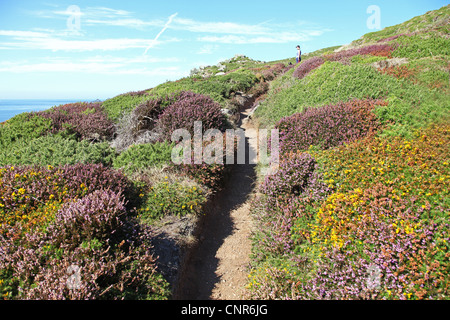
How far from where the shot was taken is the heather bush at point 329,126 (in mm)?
7712

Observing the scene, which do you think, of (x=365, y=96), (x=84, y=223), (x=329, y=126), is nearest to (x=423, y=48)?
(x=365, y=96)

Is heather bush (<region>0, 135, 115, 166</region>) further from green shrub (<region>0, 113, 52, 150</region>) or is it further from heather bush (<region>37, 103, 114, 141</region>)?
heather bush (<region>37, 103, 114, 141</region>)

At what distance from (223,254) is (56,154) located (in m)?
5.55

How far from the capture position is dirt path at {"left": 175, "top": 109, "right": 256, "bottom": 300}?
18.2ft

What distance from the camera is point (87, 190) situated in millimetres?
5824

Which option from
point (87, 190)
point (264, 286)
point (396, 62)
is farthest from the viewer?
point (396, 62)

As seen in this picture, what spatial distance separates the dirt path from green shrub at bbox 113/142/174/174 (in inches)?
84.9

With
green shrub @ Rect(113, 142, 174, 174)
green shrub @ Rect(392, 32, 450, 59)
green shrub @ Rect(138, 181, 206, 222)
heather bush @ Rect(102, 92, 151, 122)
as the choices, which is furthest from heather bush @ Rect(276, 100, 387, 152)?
green shrub @ Rect(392, 32, 450, 59)

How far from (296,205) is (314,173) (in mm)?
934

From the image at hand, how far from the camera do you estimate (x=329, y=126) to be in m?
8.02

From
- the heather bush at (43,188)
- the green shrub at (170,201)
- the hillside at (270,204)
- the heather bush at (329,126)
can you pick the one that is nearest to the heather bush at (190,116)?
the hillside at (270,204)

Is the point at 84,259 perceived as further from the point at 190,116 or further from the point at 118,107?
the point at 118,107

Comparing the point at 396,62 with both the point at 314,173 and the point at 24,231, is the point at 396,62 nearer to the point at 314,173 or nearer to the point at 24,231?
the point at 314,173
